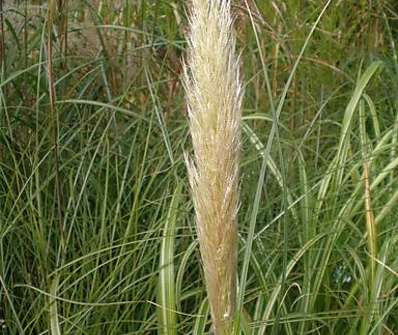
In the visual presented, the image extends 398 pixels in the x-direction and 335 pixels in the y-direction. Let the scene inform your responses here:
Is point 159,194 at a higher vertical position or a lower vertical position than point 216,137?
lower

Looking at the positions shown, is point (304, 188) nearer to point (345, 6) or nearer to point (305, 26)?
point (305, 26)

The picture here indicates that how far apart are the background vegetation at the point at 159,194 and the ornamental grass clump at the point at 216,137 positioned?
561mm

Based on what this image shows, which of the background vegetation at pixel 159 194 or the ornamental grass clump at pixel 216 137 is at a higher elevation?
the ornamental grass clump at pixel 216 137

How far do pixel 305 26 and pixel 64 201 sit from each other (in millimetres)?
1361

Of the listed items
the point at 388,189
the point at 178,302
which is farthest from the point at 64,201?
the point at 388,189

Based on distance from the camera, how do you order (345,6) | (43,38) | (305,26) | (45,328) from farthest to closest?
(345,6)
(305,26)
(43,38)
(45,328)

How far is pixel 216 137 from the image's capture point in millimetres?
1461

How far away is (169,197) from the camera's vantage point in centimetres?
285

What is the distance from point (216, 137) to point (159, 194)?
5.11 feet

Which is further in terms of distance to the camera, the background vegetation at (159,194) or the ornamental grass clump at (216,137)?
the background vegetation at (159,194)

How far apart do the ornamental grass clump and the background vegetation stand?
1.84ft

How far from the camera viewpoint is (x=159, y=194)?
3006mm

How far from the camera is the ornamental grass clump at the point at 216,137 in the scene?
1.46 m

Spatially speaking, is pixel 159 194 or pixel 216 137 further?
pixel 159 194
